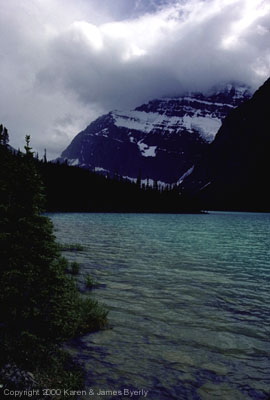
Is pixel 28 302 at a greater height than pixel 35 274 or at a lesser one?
lesser

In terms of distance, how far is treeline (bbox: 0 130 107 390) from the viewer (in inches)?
262

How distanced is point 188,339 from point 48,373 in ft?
15.3

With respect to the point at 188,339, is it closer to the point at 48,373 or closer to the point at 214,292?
the point at 48,373

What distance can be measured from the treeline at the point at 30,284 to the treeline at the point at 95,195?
436ft

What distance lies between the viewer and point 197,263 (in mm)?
21953

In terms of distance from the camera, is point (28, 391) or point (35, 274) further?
point (35, 274)

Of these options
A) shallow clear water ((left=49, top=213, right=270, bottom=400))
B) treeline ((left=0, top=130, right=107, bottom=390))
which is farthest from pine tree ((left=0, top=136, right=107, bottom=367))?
shallow clear water ((left=49, top=213, right=270, bottom=400))

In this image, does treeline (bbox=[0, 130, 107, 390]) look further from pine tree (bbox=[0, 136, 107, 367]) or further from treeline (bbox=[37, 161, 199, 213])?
treeline (bbox=[37, 161, 199, 213])

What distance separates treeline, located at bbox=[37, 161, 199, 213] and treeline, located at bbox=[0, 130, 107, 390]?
13281cm

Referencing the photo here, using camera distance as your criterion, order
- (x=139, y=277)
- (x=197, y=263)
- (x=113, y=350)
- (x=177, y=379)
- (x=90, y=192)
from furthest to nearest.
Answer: (x=90, y=192)
(x=197, y=263)
(x=139, y=277)
(x=113, y=350)
(x=177, y=379)

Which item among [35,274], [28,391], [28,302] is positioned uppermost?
[35,274]

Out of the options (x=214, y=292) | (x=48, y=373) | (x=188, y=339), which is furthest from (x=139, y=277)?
(x=48, y=373)

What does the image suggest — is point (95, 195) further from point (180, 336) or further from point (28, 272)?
point (28, 272)

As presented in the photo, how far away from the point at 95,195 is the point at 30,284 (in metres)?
161
